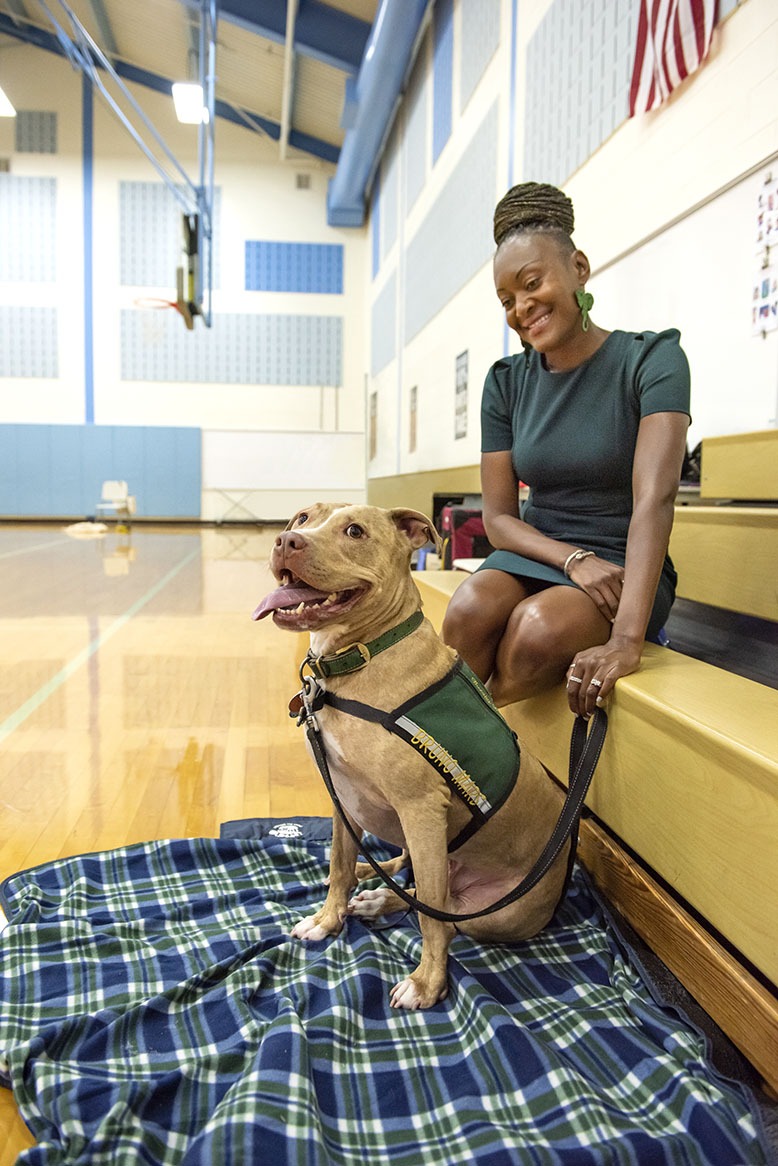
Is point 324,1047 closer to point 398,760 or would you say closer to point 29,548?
point 398,760

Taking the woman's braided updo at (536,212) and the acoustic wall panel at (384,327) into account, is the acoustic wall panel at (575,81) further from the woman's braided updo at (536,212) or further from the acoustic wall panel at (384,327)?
the acoustic wall panel at (384,327)

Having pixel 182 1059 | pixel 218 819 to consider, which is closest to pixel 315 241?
pixel 218 819

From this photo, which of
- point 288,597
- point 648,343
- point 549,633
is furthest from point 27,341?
point 288,597

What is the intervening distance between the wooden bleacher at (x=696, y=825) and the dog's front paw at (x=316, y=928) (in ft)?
1.95

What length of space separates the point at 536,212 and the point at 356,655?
3.64 feet

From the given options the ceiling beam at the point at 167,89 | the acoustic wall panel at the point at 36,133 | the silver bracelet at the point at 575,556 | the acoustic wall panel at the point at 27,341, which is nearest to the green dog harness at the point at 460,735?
the silver bracelet at the point at 575,556

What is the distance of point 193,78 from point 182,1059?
1657 cm

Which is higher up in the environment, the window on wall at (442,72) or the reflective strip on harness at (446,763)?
the window on wall at (442,72)

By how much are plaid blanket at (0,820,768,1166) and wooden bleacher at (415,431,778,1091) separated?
0.10 meters

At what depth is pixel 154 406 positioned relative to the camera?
1652 cm

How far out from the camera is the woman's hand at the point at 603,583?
192 centimetres

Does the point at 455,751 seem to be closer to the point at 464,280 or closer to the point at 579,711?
the point at 579,711

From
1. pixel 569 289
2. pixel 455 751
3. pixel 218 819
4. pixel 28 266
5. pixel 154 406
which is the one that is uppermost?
pixel 28 266

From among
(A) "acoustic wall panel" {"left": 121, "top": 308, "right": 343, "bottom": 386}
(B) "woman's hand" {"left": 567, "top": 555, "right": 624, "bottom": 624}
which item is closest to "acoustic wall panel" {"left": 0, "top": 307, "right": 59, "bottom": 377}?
(A) "acoustic wall panel" {"left": 121, "top": 308, "right": 343, "bottom": 386}
